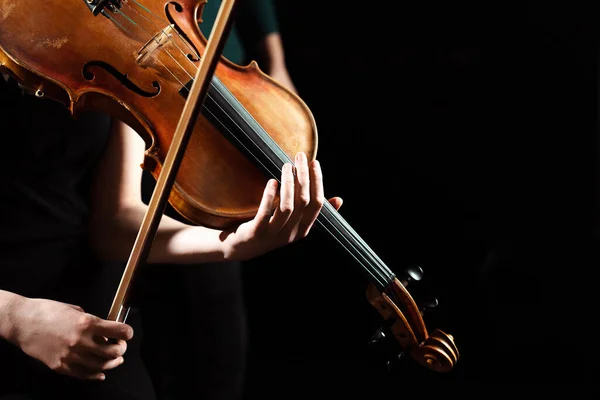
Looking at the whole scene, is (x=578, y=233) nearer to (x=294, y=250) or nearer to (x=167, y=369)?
(x=294, y=250)

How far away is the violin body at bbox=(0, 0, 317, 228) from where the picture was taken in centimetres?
58

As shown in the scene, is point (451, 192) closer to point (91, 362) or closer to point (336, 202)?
point (336, 202)

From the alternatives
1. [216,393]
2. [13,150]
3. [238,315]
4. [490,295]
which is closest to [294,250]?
[238,315]

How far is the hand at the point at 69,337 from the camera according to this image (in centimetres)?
54

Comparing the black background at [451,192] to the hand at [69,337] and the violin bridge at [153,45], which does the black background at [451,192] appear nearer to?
the violin bridge at [153,45]

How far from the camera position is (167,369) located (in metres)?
0.98

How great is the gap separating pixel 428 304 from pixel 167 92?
0.40 metres

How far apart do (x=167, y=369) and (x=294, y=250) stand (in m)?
0.31

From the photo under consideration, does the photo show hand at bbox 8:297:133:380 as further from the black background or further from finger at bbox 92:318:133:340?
the black background

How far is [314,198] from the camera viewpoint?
61 cm

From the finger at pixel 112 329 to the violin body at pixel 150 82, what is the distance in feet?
0.45

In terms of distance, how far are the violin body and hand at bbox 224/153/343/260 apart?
0.09ft

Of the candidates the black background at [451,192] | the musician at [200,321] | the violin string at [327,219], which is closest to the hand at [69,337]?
the violin string at [327,219]

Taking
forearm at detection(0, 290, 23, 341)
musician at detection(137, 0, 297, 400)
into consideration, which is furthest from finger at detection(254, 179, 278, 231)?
musician at detection(137, 0, 297, 400)
